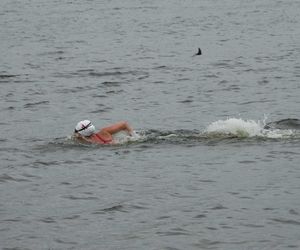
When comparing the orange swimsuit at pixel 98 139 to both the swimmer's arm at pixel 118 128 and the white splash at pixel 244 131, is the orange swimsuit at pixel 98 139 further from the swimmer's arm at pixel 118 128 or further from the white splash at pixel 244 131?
the white splash at pixel 244 131

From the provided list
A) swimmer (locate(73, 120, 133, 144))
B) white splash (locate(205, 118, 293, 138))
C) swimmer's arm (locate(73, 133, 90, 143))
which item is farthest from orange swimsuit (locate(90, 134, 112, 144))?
white splash (locate(205, 118, 293, 138))

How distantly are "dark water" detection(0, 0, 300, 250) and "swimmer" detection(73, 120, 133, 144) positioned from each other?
0.97 feet

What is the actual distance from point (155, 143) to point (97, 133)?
1.44 metres

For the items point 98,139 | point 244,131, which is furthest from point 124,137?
point 244,131

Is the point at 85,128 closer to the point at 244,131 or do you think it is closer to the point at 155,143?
the point at 155,143

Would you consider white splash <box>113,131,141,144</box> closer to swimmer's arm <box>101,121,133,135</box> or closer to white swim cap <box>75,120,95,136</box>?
swimmer's arm <box>101,121,133,135</box>

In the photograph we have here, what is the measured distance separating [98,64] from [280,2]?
27630mm

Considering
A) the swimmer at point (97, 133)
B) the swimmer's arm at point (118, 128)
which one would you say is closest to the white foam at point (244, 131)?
the swimmer's arm at point (118, 128)

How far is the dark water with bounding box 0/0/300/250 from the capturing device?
47.0 feet

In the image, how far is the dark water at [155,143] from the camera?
1433 centimetres

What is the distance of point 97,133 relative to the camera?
20391 mm

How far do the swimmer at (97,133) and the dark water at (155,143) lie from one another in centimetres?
30

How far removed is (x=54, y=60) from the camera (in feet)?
123

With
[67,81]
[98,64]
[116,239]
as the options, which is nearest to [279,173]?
[116,239]
